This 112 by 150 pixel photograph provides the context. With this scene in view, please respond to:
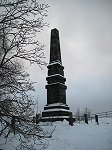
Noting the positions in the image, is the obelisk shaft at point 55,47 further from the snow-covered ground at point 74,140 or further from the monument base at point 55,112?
the snow-covered ground at point 74,140

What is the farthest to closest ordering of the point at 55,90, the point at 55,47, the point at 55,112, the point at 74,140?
the point at 55,47 < the point at 55,90 < the point at 55,112 < the point at 74,140

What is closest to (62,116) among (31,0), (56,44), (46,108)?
(46,108)

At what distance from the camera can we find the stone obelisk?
1568cm

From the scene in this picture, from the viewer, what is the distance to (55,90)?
1698 centimetres

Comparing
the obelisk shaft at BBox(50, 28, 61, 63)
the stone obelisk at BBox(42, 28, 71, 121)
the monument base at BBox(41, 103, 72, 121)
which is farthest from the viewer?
the obelisk shaft at BBox(50, 28, 61, 63)

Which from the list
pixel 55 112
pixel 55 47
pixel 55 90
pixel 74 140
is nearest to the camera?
pixel 74 140

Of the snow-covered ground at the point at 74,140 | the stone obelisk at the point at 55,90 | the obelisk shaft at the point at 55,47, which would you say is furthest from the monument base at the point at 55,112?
the obelisk shaft at the point at 55,47

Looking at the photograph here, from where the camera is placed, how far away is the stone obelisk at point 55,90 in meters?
15.7

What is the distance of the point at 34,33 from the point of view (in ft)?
14.9

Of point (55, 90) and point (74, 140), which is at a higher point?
point (55, 90)

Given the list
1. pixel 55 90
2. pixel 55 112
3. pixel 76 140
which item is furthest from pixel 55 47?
pixel 76 140

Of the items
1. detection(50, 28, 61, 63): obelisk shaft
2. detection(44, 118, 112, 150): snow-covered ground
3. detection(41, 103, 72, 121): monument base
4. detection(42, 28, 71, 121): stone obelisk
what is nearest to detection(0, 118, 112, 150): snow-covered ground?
detection(44, 118, 112, 150): snow-covered ground

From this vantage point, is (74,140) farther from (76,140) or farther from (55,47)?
(55,47)

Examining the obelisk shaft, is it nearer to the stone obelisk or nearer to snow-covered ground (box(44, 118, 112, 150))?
the stone obelisk
